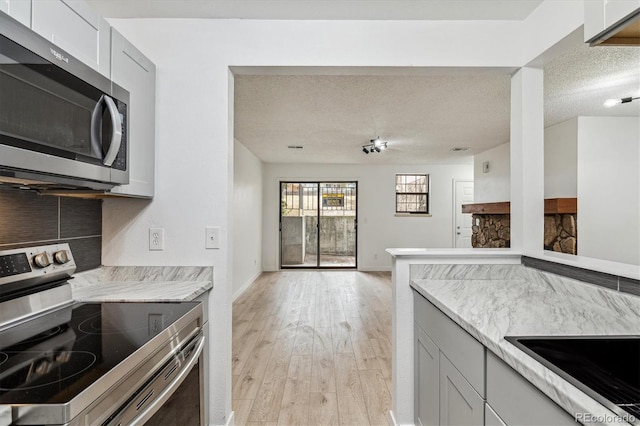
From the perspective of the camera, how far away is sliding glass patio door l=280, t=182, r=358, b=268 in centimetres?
745

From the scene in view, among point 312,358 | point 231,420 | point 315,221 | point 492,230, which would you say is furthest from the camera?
point 315,221

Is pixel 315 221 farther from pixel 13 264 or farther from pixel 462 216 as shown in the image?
pixel 13 264

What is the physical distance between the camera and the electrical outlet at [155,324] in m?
1.15

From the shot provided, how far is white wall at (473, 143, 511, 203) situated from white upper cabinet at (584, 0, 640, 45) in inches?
189

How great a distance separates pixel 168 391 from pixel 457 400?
108 centimetres

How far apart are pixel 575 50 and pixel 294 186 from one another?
5.69 m

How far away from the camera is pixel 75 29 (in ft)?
4.19

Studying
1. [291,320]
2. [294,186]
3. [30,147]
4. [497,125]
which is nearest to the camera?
[30,147]

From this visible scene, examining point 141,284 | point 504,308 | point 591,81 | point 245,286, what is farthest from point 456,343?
point 245,286

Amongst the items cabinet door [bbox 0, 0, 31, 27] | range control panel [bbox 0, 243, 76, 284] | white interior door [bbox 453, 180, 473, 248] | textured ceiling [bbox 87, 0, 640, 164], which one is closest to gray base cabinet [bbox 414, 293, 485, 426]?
textured ceiling [bbox 87, 0, 640, 164]

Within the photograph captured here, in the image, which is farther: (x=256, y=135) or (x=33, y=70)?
(x=256, y=135)

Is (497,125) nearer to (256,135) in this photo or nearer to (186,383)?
(256,135)

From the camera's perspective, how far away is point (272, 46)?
6.15ft

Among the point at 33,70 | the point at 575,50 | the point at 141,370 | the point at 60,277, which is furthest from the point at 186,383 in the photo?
the point at 575,50
